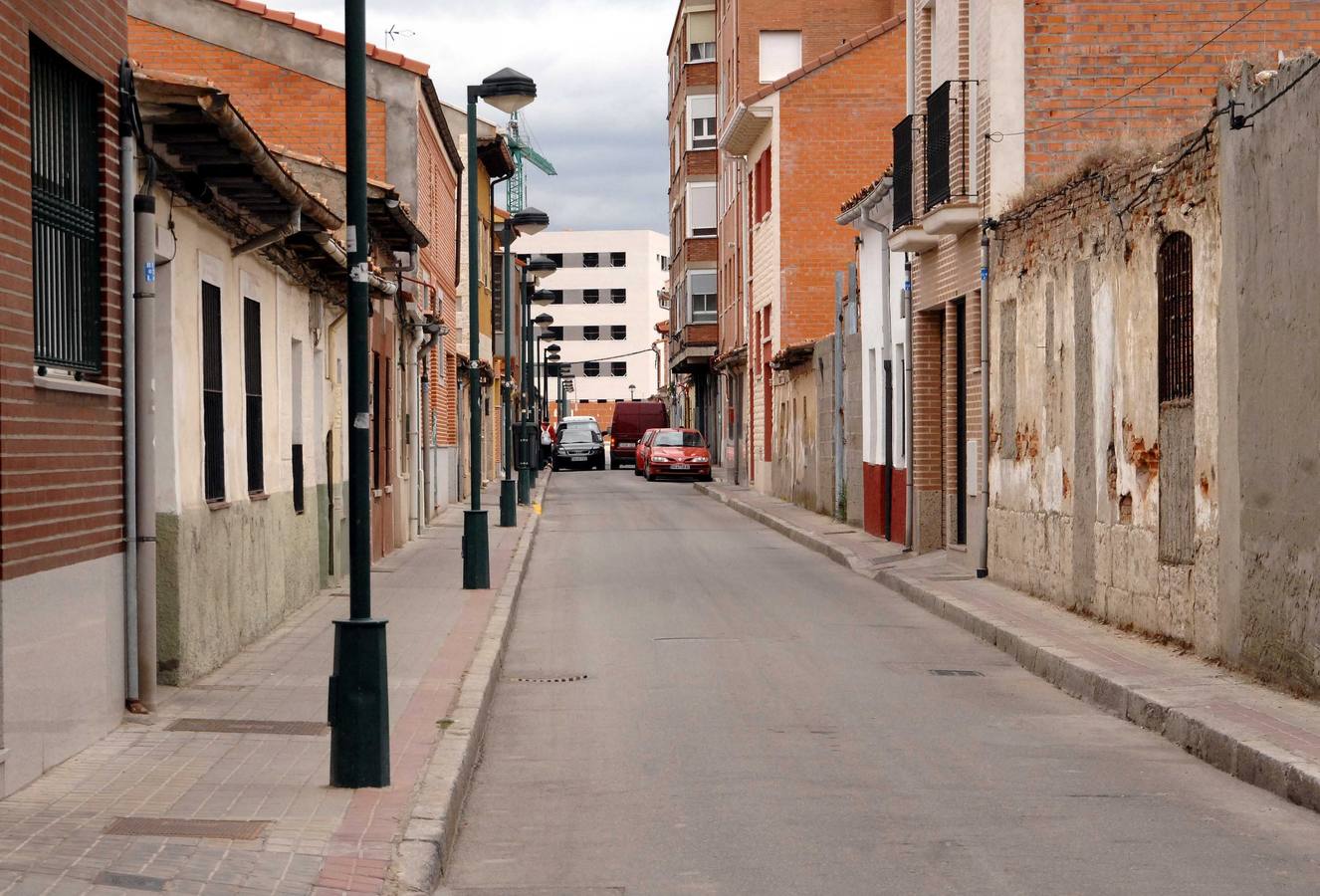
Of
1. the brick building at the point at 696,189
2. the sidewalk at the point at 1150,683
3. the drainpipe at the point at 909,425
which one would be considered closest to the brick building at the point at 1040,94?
the drainpipe at the point at 909,425

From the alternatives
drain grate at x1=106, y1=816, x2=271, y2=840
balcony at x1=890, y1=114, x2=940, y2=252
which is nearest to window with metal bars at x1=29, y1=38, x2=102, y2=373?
drain grate at x1=106, y1=816, x2=271, y2=840

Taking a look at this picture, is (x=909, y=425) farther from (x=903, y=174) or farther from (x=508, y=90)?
(x=508, y=90)

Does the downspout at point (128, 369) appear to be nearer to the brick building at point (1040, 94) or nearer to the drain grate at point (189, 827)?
the drain grate at point (189, 827)

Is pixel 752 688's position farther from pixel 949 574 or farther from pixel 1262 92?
pixel 949 574

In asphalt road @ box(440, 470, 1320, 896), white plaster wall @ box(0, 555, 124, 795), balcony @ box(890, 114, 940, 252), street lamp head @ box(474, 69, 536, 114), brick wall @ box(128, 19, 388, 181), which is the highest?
brick wall @ box(128, 19, 388, 181)

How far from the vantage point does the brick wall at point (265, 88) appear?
25797 mm

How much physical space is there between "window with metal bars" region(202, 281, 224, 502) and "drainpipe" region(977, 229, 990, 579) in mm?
8743

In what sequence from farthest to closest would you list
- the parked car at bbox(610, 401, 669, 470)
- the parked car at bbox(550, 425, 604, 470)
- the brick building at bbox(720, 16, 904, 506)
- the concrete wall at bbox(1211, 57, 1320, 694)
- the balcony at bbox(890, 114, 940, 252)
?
the parked car at bbox(610, 401, 669, 470)
the parked car at bbox(550, 425, 604, 470)
the brick building at bbox(720, 16, 904, 506)
the balcony at bbox(890, 114, 940, 252)
the concrete wall at bbox(1211, 57, 1320, 694)

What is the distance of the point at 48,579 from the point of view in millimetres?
8094

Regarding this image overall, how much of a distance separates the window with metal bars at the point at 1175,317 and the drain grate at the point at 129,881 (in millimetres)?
8615

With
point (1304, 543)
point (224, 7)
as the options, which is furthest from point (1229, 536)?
point (224, 7)

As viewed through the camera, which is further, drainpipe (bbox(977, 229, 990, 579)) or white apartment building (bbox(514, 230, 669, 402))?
white apartment building (bbox(514, 230, 669, 402))

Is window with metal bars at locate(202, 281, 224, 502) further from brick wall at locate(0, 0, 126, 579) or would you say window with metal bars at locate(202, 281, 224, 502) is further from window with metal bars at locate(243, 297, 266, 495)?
brick wall at locate(0, 0, 126, 579)

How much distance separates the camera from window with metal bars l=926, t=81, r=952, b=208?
19797 millimetres
